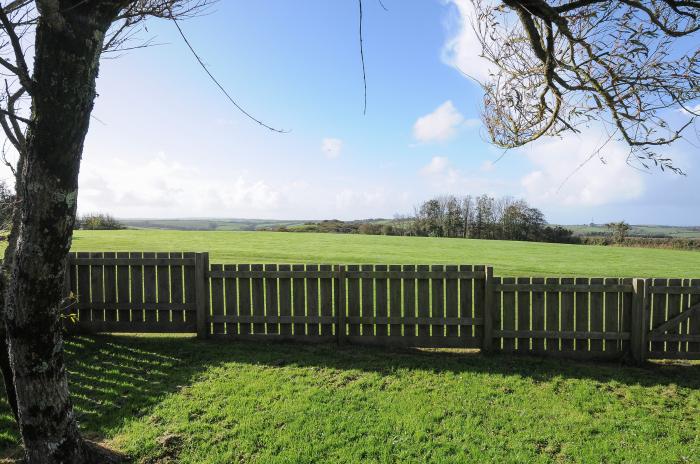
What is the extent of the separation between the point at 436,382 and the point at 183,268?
15.1 feet

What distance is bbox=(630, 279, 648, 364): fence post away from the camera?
20.2ft

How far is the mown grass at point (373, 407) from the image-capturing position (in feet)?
12.1

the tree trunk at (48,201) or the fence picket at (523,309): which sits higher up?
the tree trunk at (48,201)

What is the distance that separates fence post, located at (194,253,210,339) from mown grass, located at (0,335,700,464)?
23.8 inches

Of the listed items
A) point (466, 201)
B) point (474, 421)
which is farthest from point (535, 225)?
point (474, 421)

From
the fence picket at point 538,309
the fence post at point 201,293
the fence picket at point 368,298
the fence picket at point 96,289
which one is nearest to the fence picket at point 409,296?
the fence picket at point 368,298

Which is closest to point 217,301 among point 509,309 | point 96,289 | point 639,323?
point 96,289

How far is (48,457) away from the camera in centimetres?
286

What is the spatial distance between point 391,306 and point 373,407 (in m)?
2.37

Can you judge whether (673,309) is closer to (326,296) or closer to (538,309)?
(538,309)

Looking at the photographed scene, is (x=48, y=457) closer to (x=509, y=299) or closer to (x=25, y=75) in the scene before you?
(x=25, y=75)

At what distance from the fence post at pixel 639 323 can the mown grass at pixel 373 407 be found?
39 cm

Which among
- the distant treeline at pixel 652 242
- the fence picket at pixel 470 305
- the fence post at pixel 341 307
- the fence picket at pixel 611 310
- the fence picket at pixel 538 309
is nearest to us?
the fence picket at pixel 611 310

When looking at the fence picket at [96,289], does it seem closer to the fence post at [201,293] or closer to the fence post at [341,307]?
the fence post at [201,293]
